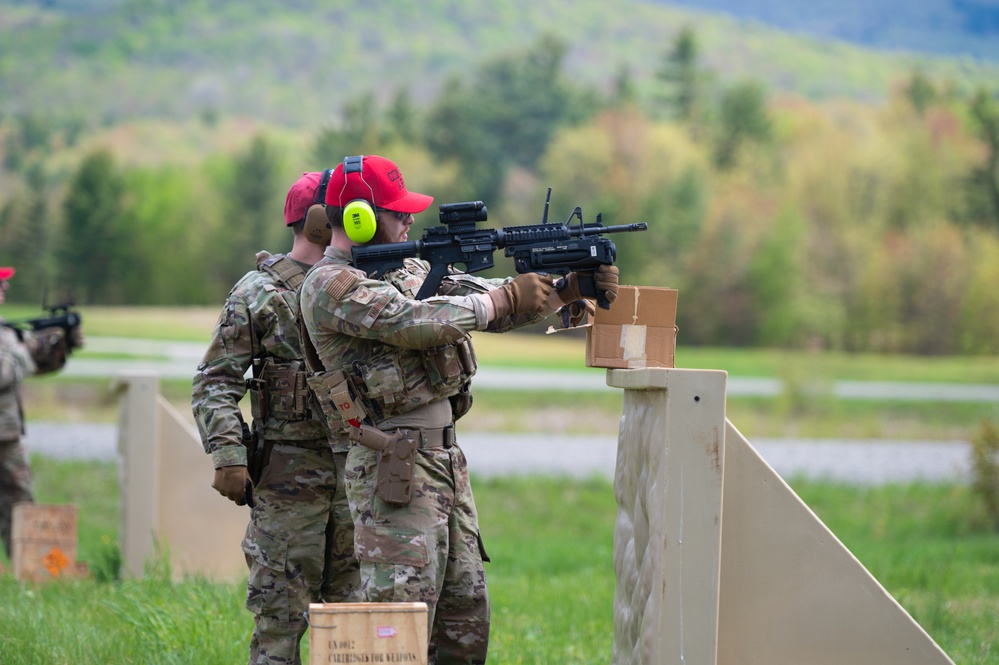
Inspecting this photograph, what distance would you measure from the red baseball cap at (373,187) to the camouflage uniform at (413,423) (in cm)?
23

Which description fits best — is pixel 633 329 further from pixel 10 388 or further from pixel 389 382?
pixel 10 388

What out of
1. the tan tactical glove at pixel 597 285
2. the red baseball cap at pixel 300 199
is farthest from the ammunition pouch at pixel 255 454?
the tan tactical glove at pixel 597 285

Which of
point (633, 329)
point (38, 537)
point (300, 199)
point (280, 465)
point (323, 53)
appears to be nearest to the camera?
point (633, 329)

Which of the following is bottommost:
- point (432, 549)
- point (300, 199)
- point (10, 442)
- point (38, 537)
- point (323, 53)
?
point (38, 537)

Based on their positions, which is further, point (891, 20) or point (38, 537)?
point (891, 20)

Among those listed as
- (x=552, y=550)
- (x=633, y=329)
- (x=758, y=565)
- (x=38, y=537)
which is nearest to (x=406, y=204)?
(x=633, y=329)

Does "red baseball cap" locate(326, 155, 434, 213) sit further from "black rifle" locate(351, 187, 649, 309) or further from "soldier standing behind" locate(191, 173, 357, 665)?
"soldier standing behind" locate(191, 173, 357, 665)

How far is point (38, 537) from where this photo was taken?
24.5 feet

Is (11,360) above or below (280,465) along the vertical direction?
above

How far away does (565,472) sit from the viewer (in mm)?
13898

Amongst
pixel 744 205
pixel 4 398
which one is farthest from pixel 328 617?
pixel 744 205

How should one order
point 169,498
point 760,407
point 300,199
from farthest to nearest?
1. point 760,407
2. point 169,498
3. point 300,199

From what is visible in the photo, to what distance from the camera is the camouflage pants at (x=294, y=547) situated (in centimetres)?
471

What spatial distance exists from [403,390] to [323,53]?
81191mm
